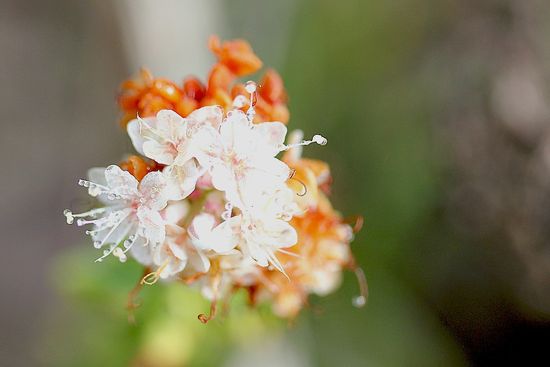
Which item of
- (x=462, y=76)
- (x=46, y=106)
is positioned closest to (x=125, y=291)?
(x=462, y=76)

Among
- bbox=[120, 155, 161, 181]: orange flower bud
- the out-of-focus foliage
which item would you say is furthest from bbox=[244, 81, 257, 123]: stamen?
the out-of-focus foliage

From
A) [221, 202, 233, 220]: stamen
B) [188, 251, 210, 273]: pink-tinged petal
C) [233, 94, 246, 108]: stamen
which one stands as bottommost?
[188, 251, 210, 273]: pink-tinged petal

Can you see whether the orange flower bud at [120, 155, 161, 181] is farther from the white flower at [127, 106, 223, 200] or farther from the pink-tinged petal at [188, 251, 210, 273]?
the pink-tinged petal at [188, 251, 210, 273]

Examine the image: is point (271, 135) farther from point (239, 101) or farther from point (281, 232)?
point (281, 232)

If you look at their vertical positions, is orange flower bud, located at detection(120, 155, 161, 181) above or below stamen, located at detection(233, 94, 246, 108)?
below

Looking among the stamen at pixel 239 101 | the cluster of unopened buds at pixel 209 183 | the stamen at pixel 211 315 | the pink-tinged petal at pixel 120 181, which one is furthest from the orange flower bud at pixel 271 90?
the stamen at pixel 211 315

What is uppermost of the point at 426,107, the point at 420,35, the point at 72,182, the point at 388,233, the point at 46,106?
→ the point at 420,35

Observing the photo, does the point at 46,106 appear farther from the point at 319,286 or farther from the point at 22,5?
the point at 319,286
